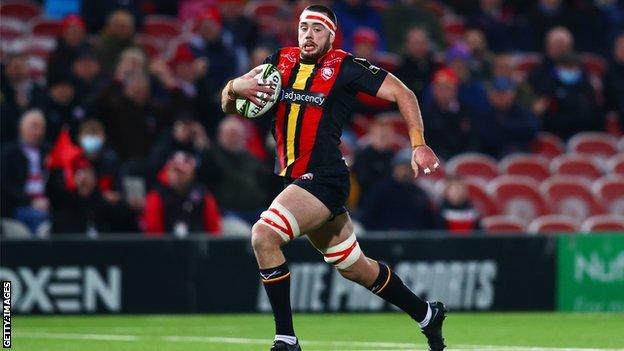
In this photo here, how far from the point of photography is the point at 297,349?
26.5ft

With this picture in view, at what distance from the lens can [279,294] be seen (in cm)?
818

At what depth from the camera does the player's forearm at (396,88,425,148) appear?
8328 millimetres

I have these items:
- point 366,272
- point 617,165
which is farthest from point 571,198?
point 366,272

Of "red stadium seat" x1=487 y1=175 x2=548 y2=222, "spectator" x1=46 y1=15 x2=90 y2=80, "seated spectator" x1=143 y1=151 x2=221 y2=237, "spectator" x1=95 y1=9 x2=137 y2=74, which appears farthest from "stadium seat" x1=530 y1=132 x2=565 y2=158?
"spectator" x1=46 y1=15 x2=90 y2=80

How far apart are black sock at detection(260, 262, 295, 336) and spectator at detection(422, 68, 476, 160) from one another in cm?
920

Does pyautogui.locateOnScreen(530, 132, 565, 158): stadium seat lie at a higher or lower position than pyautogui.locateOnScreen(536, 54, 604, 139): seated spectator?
lower

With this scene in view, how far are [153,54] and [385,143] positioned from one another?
3.79 m

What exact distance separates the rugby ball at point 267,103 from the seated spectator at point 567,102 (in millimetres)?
10668

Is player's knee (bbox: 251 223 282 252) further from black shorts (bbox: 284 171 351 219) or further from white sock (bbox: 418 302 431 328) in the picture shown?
white sock (bbox: 418 302 431 328)

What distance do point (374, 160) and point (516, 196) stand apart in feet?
6.80

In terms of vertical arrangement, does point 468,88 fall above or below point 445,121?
above

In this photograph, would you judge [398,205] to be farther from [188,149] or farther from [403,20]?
[403,20]

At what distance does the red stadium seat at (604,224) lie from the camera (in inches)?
654

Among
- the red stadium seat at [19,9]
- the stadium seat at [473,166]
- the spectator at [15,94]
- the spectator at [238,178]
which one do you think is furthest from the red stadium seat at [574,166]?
the red stadium seat at [19,9]
